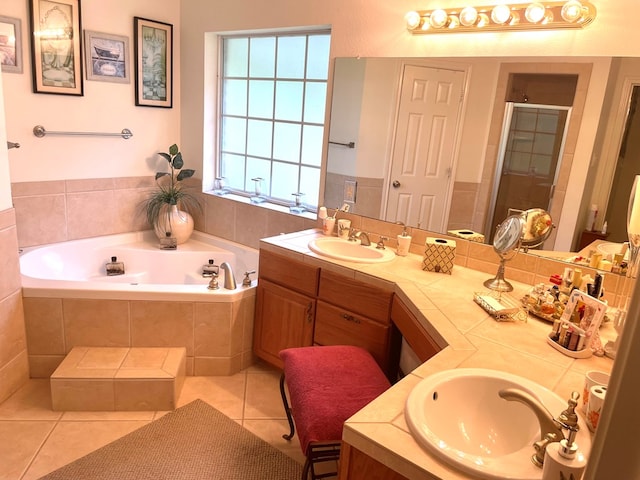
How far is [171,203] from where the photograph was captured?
350 centimetres

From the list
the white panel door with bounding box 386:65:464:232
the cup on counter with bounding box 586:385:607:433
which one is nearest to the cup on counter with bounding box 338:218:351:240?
the white panel door with bounding box 386:65:464:232

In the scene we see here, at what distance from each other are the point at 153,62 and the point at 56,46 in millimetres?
665

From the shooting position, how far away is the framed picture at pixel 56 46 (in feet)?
9.37

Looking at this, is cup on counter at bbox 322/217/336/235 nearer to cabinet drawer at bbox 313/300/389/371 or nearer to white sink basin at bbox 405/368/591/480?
cabinet drawer at bbox 313/300/389/371

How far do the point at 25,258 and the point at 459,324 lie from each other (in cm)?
262

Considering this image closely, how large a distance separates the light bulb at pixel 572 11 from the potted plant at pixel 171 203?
257cm

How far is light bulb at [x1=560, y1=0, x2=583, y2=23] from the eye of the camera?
1903 mm

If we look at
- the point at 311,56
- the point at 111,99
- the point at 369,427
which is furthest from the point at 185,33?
the point at 369,427

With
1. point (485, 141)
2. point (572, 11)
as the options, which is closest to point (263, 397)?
point (485, 141)

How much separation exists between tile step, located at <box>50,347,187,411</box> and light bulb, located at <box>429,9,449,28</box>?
2.13 metres

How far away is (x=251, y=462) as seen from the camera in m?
2.09

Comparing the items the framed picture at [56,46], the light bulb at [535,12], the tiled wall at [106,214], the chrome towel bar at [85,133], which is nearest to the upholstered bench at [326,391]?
the tiled wall at [106,214]

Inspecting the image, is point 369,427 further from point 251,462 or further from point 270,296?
point 270,296

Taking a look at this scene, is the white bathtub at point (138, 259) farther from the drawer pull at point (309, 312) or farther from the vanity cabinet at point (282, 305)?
the drawer pull at point (309, 312)
